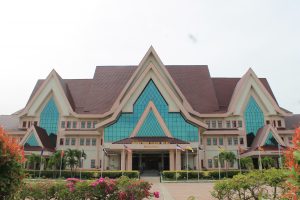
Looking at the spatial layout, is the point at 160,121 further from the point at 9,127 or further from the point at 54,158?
the point at 9,127

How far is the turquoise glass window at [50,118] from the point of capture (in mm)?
43406

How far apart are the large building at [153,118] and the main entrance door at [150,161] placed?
137mm

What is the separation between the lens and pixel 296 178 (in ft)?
13.7

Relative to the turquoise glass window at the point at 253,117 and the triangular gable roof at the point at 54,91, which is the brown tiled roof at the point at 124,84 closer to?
the triangular gable roof at the point at 54,91

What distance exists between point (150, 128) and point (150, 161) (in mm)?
7340

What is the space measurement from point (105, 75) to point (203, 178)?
85.1ft

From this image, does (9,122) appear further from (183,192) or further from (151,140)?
(183,192)

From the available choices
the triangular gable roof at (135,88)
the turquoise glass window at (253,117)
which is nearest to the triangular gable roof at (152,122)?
the triangular gable roof at (135,88)

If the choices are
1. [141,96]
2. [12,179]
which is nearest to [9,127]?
[141,96]

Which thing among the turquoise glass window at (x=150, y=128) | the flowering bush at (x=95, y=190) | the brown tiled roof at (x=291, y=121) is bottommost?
the flowering bush at (x=95, y=190)

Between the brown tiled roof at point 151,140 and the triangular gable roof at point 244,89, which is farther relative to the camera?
the triangular gable roof at point 244,89

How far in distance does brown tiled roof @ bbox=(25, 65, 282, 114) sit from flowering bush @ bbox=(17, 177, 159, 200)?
109ft

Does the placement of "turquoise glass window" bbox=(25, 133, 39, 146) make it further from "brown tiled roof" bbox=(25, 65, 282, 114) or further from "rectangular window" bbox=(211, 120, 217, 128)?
"rectangular window" bbox=(211, 120, 217, 128)

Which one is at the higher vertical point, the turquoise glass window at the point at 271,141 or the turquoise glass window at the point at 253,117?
the turquoise glass window at the point at 253,117
